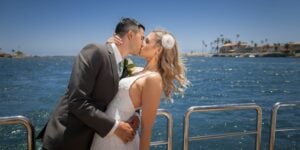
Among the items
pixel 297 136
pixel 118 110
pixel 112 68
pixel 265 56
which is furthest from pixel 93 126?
pixel 265 56

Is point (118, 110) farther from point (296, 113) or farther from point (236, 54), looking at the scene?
point (236, 54)

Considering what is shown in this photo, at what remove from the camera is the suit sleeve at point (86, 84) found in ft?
6.45

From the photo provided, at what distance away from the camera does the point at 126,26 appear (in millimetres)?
2160

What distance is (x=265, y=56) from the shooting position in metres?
176

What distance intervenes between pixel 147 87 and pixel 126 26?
0.41 metres

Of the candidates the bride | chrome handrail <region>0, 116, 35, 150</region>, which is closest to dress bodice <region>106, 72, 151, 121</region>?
the bride

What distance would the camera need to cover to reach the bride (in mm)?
2178

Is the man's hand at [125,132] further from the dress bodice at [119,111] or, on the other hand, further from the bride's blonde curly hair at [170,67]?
the bride's blonde curly hair at [170,67]

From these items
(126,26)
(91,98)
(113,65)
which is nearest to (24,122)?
(91,98)

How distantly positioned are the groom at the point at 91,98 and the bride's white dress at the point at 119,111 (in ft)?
0.17

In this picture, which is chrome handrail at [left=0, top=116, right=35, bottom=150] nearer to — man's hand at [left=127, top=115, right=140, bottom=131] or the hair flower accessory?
man's hand at [left=127, top=115, right=140, bottom=131]

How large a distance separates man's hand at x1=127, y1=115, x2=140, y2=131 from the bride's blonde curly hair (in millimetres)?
304

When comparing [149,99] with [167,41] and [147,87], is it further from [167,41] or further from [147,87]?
[167,41]

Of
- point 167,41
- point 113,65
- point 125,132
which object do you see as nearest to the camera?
point 113,65
